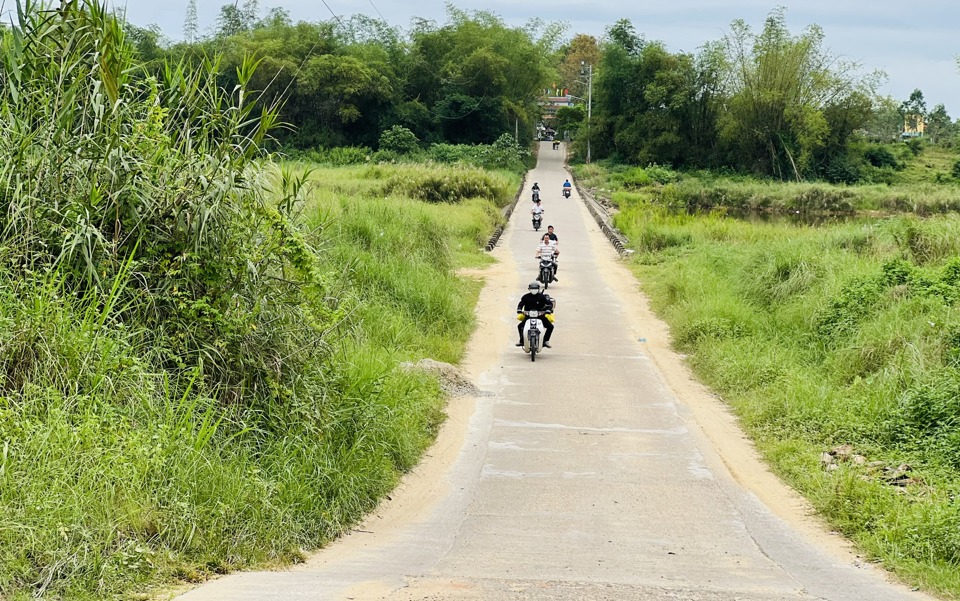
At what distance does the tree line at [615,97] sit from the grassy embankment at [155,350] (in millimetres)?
51182

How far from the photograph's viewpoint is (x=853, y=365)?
12.6 meters

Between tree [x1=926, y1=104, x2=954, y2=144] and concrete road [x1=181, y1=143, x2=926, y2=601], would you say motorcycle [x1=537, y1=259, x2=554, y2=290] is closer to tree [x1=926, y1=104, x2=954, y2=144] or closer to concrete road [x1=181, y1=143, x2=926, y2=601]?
concrete road [x1=181, y1=143, x2=926, y2=601]

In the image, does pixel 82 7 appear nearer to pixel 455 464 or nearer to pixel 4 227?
pixel 4 227

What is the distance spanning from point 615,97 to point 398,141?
763 inches

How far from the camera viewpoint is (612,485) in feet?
29.8

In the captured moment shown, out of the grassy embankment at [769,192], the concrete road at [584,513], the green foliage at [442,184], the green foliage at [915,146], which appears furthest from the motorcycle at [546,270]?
the green foliage at [915,146]

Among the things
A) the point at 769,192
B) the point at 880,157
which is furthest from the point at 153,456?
the point at 880,157

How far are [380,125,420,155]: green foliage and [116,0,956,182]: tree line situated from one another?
2655mm

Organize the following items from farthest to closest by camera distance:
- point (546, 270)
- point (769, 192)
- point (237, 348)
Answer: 1. point (769, 192)
2. point (546, 270)
3. point (237, 348)

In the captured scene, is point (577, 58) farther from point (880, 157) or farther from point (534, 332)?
point (534, 332)

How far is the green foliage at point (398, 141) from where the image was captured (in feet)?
222

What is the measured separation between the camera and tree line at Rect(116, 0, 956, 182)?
67750 millimetres

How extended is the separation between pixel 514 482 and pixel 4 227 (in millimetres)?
4833

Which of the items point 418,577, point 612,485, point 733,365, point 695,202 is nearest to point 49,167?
point 418,577
